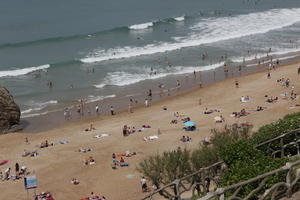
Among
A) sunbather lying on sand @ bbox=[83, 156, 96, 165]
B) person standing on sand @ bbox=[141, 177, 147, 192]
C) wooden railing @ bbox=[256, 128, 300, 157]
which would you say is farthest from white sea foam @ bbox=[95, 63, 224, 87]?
wooden railing @ bbox=[256, 128, 300, 157]

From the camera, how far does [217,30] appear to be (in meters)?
72.9

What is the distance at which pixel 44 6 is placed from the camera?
109m

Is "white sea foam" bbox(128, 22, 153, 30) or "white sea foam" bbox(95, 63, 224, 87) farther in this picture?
"white sea foam" bbox(128, 22, 153, 30)

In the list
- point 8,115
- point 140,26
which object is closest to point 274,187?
point 8,115

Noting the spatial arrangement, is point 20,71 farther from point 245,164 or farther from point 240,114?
point 245,164

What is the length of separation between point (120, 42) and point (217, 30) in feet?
51.2

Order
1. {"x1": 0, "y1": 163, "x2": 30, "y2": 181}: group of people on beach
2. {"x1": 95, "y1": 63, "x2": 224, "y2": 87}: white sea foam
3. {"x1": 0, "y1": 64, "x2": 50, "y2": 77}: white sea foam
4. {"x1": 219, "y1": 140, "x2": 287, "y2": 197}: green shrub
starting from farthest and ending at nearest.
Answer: {"x1": 0, "y1": 64, "x2": 50, "y2": 77}: white sea foam
{"x1": 95, "y1": 63, "x2": 224, "y2": 87}: white sea foam
{"x1": 0, "y1": 163, "x2": 30, "y2": 181}: group of people on beach
{"x1": 219, "y1": 140, "x2": 287, "y2": 197}: green shrub

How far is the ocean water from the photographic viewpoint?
47500 millimetres

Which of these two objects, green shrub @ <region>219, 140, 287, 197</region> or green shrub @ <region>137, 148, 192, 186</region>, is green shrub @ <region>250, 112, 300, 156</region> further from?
green shrub @ <region>137, 148, 192, 186</region>

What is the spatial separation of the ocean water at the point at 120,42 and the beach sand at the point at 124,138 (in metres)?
6.11

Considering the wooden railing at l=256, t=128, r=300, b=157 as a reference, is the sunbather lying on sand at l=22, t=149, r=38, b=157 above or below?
below

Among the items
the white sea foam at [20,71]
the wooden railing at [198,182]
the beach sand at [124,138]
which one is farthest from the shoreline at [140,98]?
the wooden railing at [198,182]

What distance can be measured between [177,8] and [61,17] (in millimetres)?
25667

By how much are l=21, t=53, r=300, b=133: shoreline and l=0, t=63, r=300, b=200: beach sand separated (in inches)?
34.8
